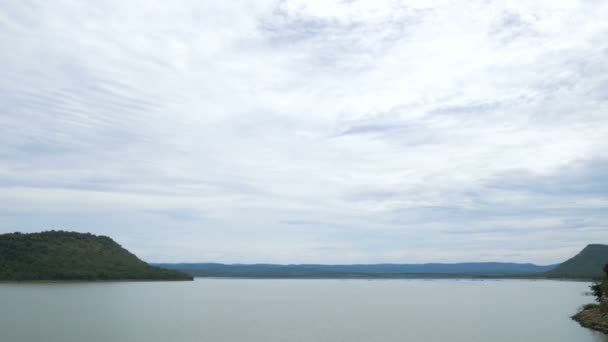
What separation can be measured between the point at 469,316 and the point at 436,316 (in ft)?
17.8

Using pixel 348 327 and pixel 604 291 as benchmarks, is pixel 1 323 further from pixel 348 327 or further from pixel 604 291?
pixel 604 291

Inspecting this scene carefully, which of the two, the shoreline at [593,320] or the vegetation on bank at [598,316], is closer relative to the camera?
the shoreline at [593,320]

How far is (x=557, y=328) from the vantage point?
79625mm

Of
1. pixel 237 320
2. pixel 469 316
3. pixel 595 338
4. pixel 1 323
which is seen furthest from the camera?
pixel 469 316

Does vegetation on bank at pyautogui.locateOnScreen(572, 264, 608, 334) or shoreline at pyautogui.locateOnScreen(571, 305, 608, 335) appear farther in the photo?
vegetation on bank at pyautogui.locateOnScreen(572, 264, 608, 334)

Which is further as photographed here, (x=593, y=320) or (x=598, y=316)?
(x=598, y=316)

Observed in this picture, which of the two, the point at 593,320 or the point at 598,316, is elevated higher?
the point at 598,316

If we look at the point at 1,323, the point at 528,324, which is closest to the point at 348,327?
the point at 528,324

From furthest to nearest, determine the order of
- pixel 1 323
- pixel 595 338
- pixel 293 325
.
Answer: pixel 293 325 → pixel 1 323 → pixel 595 338

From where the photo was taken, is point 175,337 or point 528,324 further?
point 528,324

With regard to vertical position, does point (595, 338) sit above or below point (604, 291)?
below

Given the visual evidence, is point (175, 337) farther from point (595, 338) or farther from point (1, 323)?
point (595, 338)

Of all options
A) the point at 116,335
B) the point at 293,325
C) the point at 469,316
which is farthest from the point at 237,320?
the point at 469,316

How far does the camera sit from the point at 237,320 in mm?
91375
